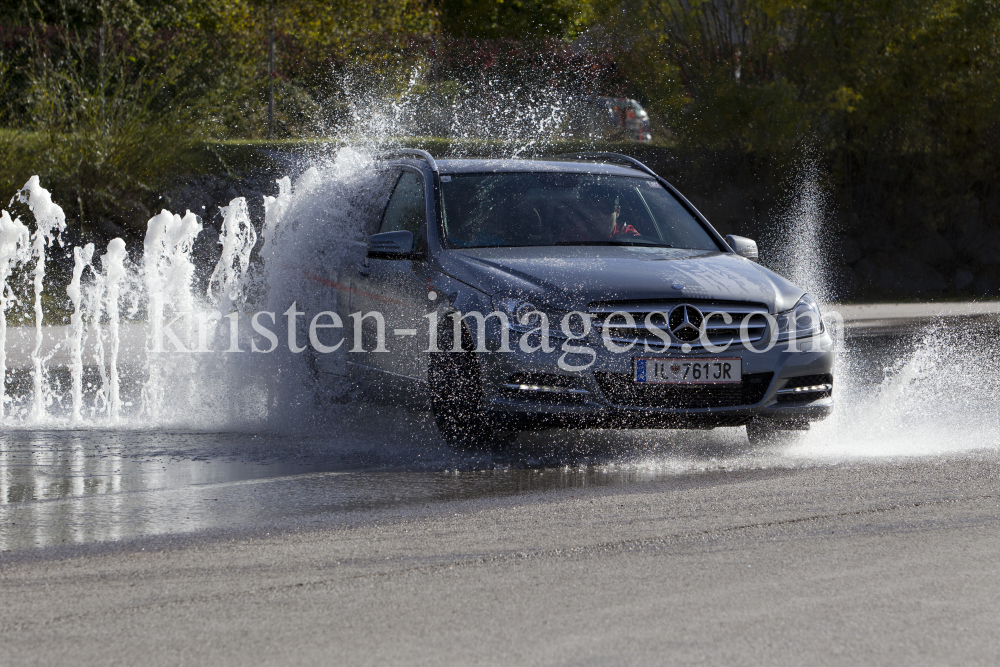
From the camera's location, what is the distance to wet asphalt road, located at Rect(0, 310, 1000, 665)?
14.1 feet

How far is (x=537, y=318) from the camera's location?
746cm

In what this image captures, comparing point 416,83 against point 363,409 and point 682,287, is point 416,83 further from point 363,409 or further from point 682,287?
point 682,287

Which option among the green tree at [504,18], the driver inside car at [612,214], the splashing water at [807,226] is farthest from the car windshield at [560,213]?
the green tree at [504,18]

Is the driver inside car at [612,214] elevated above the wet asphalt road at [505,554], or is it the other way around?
the driver inside car at [612,214]

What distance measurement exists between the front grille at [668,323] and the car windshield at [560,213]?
1200mm

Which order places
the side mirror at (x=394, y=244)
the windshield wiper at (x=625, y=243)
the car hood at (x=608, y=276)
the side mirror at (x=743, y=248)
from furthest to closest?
the side mirror at (x=743, y=248)
the windshield wiper at (x=625, y=243)
the side mirror at (x=394, y=244)
the car hood at (x=608, y=276)

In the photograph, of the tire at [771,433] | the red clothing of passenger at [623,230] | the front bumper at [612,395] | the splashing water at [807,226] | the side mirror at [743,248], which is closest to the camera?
the front bumper at [612,395]

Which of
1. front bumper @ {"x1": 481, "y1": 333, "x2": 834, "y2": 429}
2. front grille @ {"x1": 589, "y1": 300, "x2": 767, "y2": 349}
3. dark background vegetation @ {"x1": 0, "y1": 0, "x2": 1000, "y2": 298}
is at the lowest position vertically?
front bumper @ {"x1": 481, "y1": 333, "x2": 834, "y2": 429}

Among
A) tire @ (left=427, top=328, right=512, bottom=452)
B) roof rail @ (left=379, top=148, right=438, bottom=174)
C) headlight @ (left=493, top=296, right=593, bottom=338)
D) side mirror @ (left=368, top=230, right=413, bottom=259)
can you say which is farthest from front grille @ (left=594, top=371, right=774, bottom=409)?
roof rail @ (left=379, top=148, right=438, bottom=174)

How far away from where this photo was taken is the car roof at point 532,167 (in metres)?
9.25

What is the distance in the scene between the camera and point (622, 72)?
24.4 metres

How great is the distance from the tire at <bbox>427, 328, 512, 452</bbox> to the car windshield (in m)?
0.90

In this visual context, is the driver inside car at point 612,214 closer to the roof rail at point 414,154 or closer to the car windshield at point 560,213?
the car windshield at point 560,213

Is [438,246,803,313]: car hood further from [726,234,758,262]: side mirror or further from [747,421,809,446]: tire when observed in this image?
[747,421,809,446]: tire
